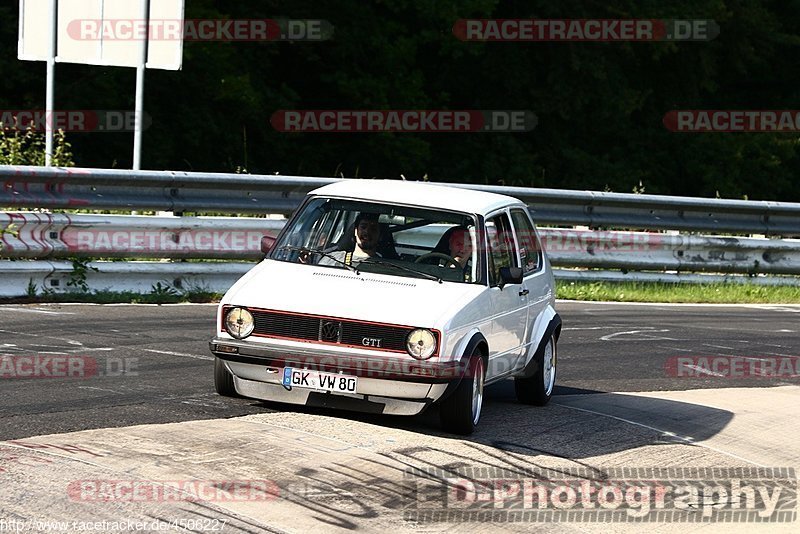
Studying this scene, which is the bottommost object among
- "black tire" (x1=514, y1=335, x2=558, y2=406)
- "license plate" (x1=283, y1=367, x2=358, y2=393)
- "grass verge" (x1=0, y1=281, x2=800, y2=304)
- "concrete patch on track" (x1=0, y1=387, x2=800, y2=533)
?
"concrete patch on track" (x1=0, y1=387, x2=800, y2=533)

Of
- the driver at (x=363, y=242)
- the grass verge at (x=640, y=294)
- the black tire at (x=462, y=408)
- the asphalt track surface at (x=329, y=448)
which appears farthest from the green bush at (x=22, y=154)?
the black tire at (x=462, y=408)

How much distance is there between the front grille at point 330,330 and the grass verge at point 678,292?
9.76 metres

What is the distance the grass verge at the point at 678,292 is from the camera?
1895cm

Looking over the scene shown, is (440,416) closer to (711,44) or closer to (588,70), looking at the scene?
(588,70)

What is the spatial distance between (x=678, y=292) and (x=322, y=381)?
450 inches

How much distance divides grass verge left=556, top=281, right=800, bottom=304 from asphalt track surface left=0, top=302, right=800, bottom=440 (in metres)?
0.43

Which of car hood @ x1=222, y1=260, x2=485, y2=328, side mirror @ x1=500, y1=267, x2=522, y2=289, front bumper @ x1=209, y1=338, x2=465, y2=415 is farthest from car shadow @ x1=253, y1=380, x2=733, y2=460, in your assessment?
side mirror @ x1=500, y1=267, x2=522, y2=289

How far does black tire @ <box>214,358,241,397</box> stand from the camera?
9766 millimetres

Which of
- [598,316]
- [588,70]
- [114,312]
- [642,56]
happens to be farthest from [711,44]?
[114,312]

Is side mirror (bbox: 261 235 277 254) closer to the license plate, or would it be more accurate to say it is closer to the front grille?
the front grille

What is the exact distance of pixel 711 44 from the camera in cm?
4300

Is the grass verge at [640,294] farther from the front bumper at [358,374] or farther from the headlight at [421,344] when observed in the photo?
the headlight at [421,344]

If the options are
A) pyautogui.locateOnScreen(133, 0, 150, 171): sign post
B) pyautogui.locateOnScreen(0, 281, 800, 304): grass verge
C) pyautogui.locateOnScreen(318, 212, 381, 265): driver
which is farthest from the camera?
pyautogui.locateOnScreen(133, 0, 150, 171): sign post

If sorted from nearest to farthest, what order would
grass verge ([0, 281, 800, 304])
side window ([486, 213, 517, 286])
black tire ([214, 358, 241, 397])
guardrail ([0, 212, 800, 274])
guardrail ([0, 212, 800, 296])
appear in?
black tire ([214, 358, 241, 397]) → side window ([486, 213, 517, 286]) → guardrail ([0, 212, 800, 296]) → guardrail ([0, 212, 800, 274]) → grass verge ([0, 281, 800, 304])
